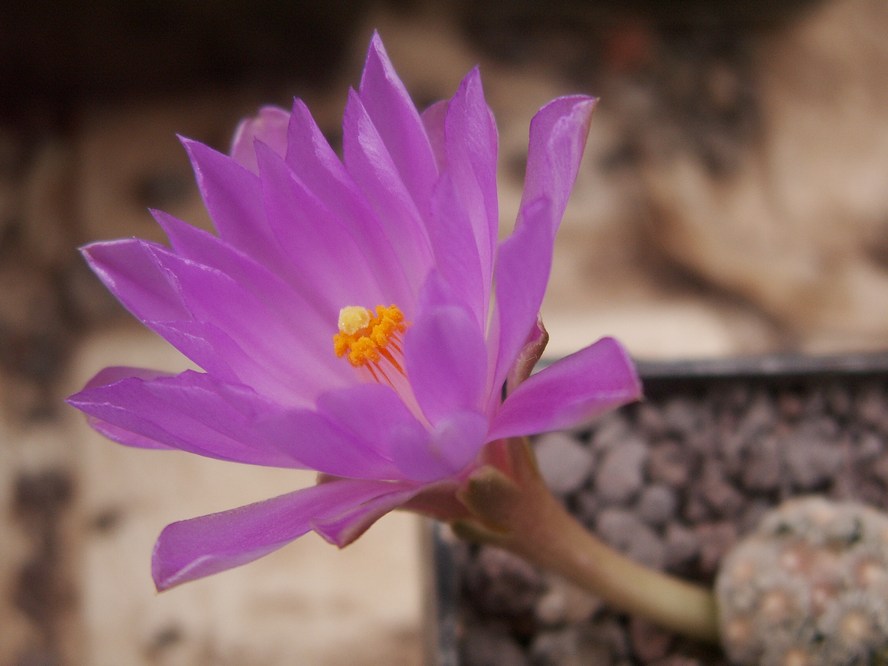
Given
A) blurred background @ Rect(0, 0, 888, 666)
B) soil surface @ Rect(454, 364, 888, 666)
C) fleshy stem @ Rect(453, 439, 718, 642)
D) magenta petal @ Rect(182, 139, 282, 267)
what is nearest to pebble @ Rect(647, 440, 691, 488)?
soil surface @ Rect(454, 364, 888, 666)

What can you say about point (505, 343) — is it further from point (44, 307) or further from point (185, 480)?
point (44, 307)

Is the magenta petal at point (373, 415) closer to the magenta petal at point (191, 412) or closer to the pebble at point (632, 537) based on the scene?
the magenta petal at point (191, 412)

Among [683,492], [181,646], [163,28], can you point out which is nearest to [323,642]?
[181,646]

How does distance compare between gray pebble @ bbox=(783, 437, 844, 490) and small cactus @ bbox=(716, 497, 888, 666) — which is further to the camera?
gray pebble @ bbox=(783, 437, 844, 490)

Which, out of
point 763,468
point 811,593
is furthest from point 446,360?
point 763,468

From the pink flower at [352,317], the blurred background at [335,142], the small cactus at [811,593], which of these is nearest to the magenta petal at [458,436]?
the pink flower at [352,317]

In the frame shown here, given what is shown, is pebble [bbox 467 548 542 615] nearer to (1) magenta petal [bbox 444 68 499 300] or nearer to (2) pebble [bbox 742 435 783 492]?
(2) pebble [bbox 742 435 783 492]
